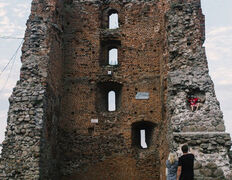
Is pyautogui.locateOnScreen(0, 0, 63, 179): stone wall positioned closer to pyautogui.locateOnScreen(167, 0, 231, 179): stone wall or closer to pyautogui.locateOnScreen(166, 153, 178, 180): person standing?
pyautogui.locateOnScreen(167, 0, 231, 179): stone wall

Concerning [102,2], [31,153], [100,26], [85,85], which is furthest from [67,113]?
[102,2]

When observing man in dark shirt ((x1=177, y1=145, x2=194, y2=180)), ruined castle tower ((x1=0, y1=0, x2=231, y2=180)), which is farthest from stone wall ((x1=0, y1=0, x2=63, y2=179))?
man in dark shirt ((x1=177, y1=145, x2=194, y2=180))

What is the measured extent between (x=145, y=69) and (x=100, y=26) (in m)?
2.36

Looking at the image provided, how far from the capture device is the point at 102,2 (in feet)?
38.4

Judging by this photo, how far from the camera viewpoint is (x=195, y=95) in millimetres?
7531

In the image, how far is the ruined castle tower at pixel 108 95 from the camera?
24.4ft

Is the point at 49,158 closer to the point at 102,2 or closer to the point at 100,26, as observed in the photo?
the point at 100,26

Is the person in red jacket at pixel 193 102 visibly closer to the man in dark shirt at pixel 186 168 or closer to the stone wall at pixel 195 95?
the stone wall at pixel 195 95

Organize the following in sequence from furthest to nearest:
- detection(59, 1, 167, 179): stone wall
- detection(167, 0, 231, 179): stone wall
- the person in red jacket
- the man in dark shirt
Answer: detection(59, 1, 167, 179): stone wall → the person in red jacket → detection(167, 0, 231, 179): stone wall → the man in dark shirt

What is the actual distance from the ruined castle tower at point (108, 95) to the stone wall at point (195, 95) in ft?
0.07

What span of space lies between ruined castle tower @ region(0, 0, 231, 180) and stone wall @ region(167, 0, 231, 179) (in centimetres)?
2

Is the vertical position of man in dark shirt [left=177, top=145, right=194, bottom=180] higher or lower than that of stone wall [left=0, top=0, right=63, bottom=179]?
lower

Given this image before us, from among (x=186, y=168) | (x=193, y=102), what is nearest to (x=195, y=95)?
(x=193, y=102)

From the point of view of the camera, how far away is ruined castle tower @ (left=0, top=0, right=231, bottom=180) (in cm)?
743
